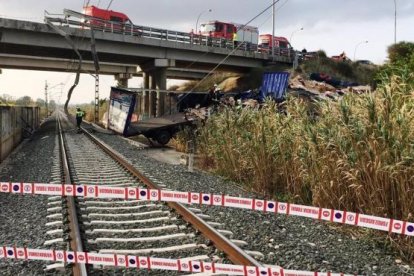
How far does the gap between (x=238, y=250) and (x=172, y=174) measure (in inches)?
289

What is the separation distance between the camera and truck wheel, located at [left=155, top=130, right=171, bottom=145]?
2124cm

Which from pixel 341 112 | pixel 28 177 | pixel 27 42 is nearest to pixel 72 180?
pixel 28 177

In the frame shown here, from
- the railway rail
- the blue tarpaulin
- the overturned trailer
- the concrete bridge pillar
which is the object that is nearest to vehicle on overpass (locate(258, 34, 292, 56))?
the concrete bridge pillar

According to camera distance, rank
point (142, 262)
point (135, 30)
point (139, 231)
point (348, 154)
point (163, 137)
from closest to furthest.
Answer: point (142, 262) → point (139, 231) → point (348, 154) → point (163, 137) → point (135, 30)

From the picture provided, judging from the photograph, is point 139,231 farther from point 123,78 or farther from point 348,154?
point 123,78

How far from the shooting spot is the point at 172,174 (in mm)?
12102

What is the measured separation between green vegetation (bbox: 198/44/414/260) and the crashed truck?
9.95 m

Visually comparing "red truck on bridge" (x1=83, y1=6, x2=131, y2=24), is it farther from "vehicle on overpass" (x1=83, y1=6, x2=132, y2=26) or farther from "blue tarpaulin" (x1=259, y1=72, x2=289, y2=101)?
"blue tarpaulin" (x1=259, y1=72, x2=289, y2=101)

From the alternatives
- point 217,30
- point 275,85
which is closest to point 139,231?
point 275,85

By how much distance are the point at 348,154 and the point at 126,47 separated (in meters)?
34.1

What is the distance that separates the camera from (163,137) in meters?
21.3

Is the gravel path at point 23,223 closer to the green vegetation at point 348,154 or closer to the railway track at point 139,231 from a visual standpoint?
the railway track at point 139,231

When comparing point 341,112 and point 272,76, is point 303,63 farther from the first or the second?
point 341,112

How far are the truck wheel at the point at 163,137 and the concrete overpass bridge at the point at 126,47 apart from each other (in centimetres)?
1612
